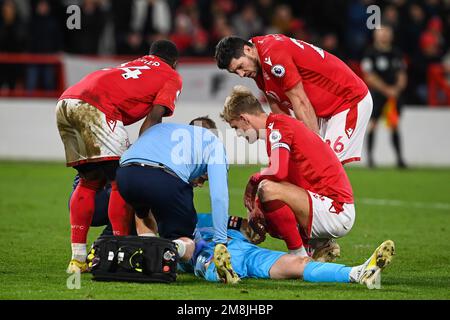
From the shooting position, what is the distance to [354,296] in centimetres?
695

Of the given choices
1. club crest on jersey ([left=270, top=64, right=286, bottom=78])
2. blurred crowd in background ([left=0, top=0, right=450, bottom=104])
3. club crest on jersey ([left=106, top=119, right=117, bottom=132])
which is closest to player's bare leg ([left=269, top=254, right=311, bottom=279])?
club crest on jersey ([left=106, top=119, right=117, bottom=132])

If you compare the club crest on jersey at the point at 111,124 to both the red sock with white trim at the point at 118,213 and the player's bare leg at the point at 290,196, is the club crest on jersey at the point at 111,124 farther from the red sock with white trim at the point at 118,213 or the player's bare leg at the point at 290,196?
the player's bare leg at the point at 290,196

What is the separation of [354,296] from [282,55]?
2.72 metres

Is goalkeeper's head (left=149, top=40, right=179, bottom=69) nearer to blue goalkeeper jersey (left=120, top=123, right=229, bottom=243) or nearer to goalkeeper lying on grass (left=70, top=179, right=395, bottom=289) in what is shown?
blue goalkeeper jersey (left=120, top=123, right=229, bottom=243)

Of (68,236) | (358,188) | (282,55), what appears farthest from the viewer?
(358,188)

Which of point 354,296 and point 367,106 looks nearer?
point 354,296

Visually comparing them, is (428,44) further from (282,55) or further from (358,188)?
(282,55)

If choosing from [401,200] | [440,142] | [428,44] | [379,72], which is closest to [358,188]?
[401,200]

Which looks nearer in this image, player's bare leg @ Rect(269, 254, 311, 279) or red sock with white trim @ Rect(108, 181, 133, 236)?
player's bare leg @ Rect(269, 254, 311, 279)

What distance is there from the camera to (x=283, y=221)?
7.91 metres

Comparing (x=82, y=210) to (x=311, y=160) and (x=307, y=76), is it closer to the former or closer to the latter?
(x=311, y=160)

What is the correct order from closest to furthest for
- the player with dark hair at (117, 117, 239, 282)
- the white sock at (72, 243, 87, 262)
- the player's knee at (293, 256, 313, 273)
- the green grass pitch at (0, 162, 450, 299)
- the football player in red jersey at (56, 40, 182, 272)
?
1. the green grass pitch at (0, 162, 450, 299)
2. the player with dark hair at (117, 117, 239, 282)
3. the player's knee at (293, 256, 313, 273)
4. the football player in red jersey at (56, 40, 182, 272)
5. the white sock at (72, 243, 87, 262)

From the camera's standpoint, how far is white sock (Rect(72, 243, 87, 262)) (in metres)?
8.27

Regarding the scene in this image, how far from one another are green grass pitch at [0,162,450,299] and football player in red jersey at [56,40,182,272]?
1.85 ft
